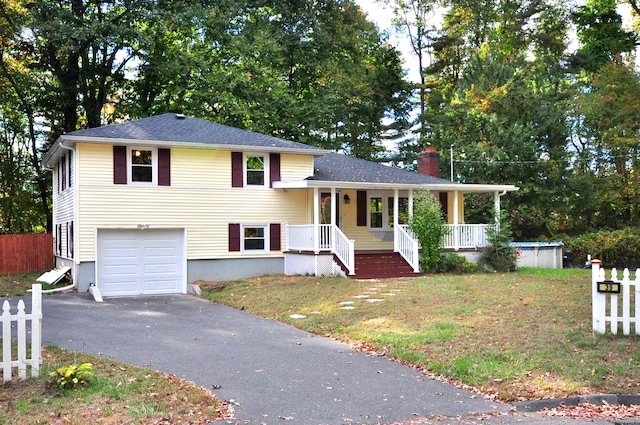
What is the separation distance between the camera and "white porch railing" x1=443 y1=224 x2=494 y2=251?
20.2 metres

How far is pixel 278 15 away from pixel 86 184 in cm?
1780

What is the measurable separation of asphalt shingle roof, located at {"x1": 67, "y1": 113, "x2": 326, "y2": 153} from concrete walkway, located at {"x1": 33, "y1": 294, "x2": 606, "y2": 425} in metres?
6.67

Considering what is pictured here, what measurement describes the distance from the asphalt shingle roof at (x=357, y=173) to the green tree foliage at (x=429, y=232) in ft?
5.51

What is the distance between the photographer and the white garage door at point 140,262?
57.8 ft

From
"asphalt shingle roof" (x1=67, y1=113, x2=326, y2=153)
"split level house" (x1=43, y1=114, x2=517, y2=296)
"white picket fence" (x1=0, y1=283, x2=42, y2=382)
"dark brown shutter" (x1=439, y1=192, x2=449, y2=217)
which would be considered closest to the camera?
"white picket fence" (x1=0, y1=283, x2=42, y2=382)

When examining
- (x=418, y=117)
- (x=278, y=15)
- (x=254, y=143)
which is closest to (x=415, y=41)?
(x=418, y=117)

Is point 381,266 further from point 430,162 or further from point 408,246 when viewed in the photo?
point 430,162

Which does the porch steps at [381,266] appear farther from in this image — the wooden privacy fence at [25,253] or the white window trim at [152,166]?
the wooden privacy fence at [25,253]

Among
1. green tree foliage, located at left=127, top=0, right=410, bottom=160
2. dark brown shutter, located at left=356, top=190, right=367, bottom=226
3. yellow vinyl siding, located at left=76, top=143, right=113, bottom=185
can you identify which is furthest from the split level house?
green tree foliage, located at left=127, top=0, right=410, bottom=160

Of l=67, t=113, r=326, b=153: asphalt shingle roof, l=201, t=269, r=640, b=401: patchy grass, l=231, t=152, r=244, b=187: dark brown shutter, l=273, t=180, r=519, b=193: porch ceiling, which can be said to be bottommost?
l=201, t=269, r=640, b=401: patchy grass

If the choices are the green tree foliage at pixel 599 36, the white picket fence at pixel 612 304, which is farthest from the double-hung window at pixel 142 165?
the green tree foliage at pixel 599 36

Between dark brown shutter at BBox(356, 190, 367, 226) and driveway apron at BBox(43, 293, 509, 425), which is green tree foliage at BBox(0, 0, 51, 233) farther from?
driveway apron at BBox(43, 293, 509, 425)

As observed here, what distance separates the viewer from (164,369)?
7.57 metres

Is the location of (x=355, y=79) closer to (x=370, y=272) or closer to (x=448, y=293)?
(x=370, y=272)
